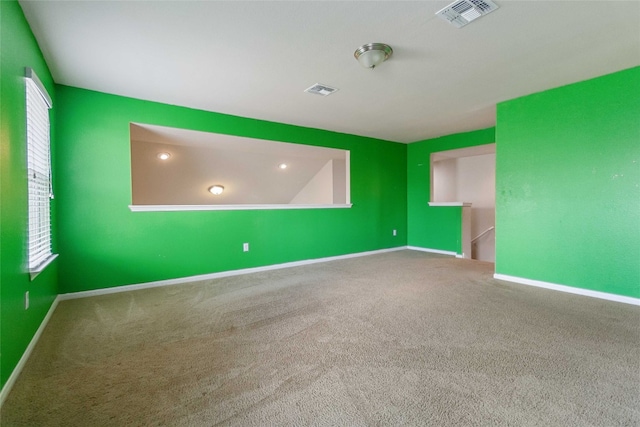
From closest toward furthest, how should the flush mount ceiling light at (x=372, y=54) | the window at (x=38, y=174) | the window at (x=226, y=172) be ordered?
1. the window at (x=38, y=174)
2. the flush mount ceiling light at (x=372, y=54)
3. the window at (x=226, y=172)

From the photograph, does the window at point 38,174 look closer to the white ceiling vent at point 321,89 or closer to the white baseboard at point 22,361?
the white baseboard at point 22,361

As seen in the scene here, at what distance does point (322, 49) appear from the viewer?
7.45 feet

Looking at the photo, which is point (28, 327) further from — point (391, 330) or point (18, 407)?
point (391, 330)

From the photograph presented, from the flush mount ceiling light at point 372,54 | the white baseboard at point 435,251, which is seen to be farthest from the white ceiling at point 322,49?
the white baseboard at point 435,251

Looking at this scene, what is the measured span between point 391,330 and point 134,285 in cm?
294

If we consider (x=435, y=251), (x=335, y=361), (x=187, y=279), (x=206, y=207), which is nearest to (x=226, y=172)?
(x=206, y=207)

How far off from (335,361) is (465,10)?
2.36 meters

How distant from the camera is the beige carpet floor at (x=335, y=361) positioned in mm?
1363

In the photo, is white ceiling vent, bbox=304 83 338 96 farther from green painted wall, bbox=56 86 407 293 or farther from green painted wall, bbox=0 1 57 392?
green painted wall, bbox=0 1 57 392

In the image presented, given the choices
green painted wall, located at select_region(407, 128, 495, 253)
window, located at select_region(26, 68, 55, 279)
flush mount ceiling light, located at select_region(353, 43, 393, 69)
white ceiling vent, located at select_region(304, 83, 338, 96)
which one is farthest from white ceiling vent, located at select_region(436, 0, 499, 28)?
green painted wall, located at select_region(407, 128, 495, 253)

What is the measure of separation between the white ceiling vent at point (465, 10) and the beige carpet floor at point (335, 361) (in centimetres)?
220

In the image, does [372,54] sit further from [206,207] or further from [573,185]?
[206,207]

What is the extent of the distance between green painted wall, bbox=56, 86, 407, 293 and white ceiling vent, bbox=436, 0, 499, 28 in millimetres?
2896

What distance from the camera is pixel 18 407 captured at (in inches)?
55.4
